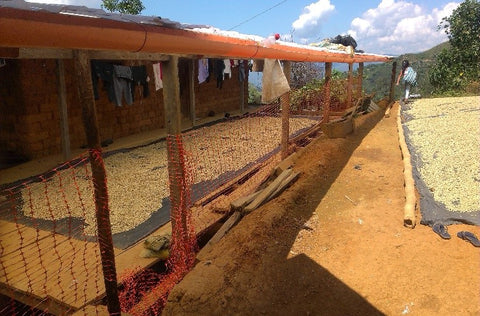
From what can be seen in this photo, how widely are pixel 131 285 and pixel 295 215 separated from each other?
274cm

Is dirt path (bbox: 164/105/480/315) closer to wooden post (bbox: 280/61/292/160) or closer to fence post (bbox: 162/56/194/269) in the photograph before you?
fence post (bbox: 162/56/194/269)

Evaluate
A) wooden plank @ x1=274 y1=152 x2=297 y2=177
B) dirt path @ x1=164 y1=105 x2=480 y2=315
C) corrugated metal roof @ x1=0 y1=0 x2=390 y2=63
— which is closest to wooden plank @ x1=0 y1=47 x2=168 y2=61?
corrugated metal roof @ x1=0 y1=0 x2=390 y2=63

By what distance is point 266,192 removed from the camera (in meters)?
5.74

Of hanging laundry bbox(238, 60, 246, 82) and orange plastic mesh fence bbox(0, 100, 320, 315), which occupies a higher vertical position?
hanging laundry bbox(238, 60, 246, 82)

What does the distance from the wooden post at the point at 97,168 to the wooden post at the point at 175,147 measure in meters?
1.16

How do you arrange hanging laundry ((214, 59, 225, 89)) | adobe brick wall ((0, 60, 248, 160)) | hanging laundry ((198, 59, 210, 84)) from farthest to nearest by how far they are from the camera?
hanging laundry ((214, 59, 225, 89)) < hanging laundry ((198, 59, 210, 84)) < adobe brick wall ((0, 60, 248, 160))

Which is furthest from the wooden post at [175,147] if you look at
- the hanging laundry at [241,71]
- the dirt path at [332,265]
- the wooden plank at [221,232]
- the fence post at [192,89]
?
the hanging laundry at [241,71]

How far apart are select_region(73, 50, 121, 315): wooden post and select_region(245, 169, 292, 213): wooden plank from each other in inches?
104

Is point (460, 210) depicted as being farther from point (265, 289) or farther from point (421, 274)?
point (265, 289)

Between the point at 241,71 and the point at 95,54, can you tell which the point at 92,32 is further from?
the point at 241,71

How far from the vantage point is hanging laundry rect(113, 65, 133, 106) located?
8.70m

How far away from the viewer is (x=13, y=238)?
14.8 ft

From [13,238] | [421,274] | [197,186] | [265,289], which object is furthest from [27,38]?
[197,186]

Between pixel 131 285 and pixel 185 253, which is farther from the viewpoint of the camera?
pixel 185 253
